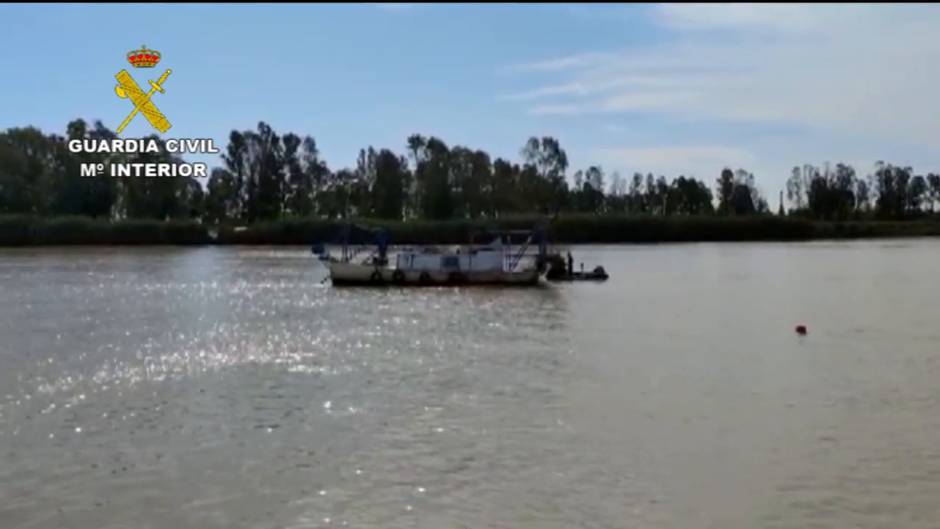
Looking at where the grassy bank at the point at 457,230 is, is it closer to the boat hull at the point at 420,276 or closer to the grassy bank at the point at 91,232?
the grassy bank at the point at 91,232

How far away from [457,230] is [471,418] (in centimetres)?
9066

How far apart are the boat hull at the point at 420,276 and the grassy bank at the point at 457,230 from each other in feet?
A: 156

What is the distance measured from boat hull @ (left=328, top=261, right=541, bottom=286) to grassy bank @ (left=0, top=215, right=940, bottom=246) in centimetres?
4745

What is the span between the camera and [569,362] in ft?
Result: 84.1

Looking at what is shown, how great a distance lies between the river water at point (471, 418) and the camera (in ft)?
42.4

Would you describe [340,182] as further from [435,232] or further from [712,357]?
[712,357]

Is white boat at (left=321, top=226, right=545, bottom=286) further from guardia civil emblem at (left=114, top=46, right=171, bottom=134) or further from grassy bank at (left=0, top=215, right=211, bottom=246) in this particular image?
grassy bank at (left=0, top=215, right=211, bottom=246)

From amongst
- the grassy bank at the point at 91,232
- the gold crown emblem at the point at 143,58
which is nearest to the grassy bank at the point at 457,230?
the grassy bank at the point at 91,232

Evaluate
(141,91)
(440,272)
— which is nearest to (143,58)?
(141,91)

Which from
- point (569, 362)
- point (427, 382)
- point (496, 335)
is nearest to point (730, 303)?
point (496, 335)

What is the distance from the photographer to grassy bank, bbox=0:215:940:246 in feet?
334

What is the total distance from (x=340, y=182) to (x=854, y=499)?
391ft

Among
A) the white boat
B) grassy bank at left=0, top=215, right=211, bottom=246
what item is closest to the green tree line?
grassy bank at left=0, top=215, right=211, bottom=246

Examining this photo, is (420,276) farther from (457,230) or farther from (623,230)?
(623,230)
